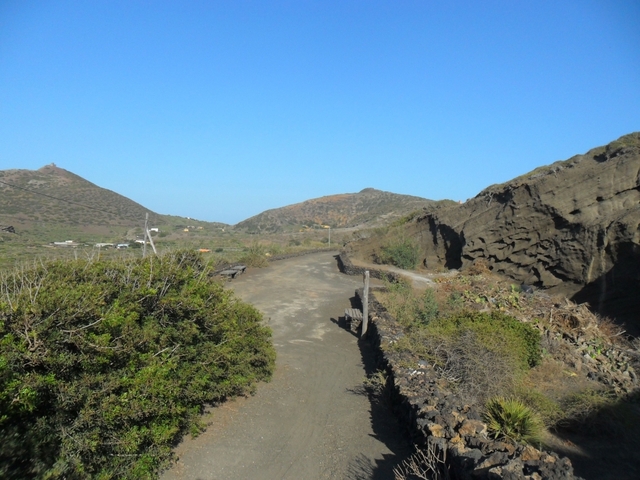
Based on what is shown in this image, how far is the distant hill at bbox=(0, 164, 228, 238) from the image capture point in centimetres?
2556

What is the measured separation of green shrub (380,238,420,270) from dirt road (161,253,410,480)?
46.6 ft

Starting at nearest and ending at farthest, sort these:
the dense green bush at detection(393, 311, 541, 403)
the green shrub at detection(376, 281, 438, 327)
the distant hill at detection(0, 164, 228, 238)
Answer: the dense green bush at detection(393, 311, 541, 403)
the green shrub at detection(376, 281, 438, 327)
the distant hill at detection(0, 164, 228, 238)

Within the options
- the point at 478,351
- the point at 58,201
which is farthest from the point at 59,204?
the point at 478,351

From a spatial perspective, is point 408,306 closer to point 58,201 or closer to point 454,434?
point 454,434

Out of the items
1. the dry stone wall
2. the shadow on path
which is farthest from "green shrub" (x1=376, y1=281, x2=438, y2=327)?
the dry stone wall

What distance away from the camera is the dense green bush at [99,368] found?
15.8 ft

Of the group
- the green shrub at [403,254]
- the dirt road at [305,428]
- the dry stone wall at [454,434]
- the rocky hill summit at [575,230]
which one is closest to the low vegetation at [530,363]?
the dry stone wall at [454,434]

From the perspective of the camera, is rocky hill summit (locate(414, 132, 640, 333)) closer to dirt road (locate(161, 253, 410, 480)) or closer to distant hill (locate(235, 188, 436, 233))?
dirt road (locate(161, 253, 410, 480))

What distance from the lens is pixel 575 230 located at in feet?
65.1

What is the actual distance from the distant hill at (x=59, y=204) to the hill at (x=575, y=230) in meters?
20.7

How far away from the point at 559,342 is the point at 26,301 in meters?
12.9

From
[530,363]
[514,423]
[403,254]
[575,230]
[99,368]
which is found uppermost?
[575,230]

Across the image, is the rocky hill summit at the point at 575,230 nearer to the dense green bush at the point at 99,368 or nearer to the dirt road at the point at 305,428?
the dirt road at the point at 305,428

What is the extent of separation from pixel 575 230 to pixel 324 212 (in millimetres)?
80499
